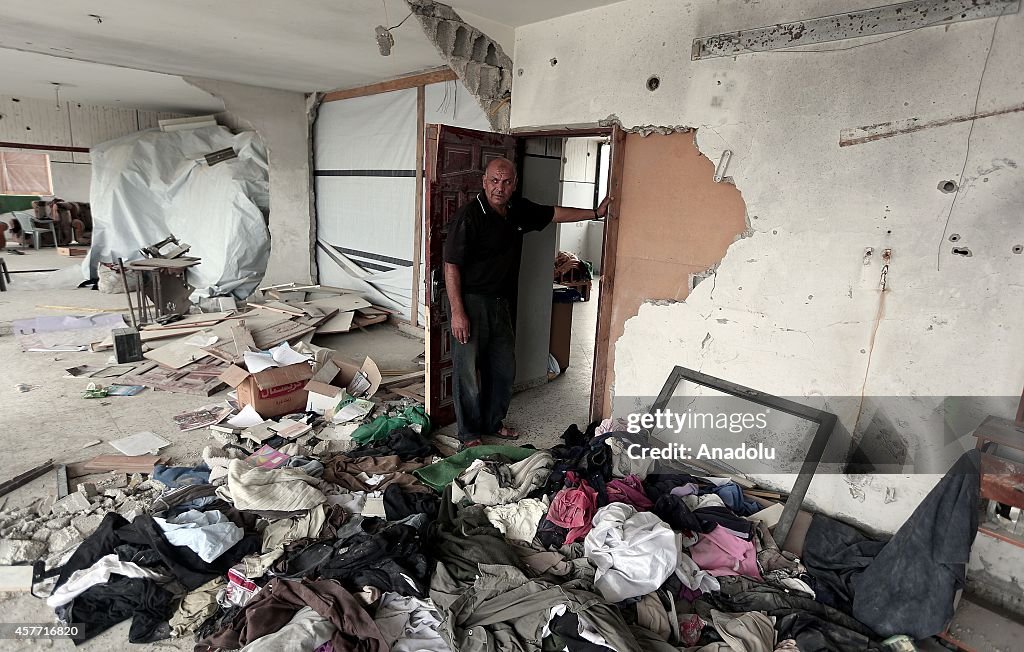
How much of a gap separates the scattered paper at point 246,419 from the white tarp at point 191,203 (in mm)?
3889

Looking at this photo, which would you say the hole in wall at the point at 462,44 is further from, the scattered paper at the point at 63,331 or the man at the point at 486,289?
the scattered paper at the point at 63,331

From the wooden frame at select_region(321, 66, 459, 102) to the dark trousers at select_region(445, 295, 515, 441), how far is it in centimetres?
235

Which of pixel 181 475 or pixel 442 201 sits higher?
pixel 442 201

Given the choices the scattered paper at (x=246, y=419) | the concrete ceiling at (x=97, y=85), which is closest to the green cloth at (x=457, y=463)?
the scattered paper at (x=246, y=419)

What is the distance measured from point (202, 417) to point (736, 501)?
3.63m

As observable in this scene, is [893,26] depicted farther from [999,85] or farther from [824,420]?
[824,420]

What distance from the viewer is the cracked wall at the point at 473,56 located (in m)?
3.71

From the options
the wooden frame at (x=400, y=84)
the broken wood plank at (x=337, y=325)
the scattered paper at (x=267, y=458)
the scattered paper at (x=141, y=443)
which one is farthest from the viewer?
the broken wood plank at (x=337, y=325)

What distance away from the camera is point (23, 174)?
14977 millimetres

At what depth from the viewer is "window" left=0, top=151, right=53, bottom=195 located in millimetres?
14508

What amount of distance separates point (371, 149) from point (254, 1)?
3012mm

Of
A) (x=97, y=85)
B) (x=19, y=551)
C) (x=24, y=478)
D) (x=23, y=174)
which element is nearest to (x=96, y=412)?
(x=24, y=478)

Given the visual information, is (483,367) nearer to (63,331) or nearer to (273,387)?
(273,387)

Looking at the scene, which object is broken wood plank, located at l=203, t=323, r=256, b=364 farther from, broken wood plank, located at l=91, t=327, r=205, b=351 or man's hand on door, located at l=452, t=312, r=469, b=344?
man's hand on door, located at l=452, t=312, r=469, b=344
